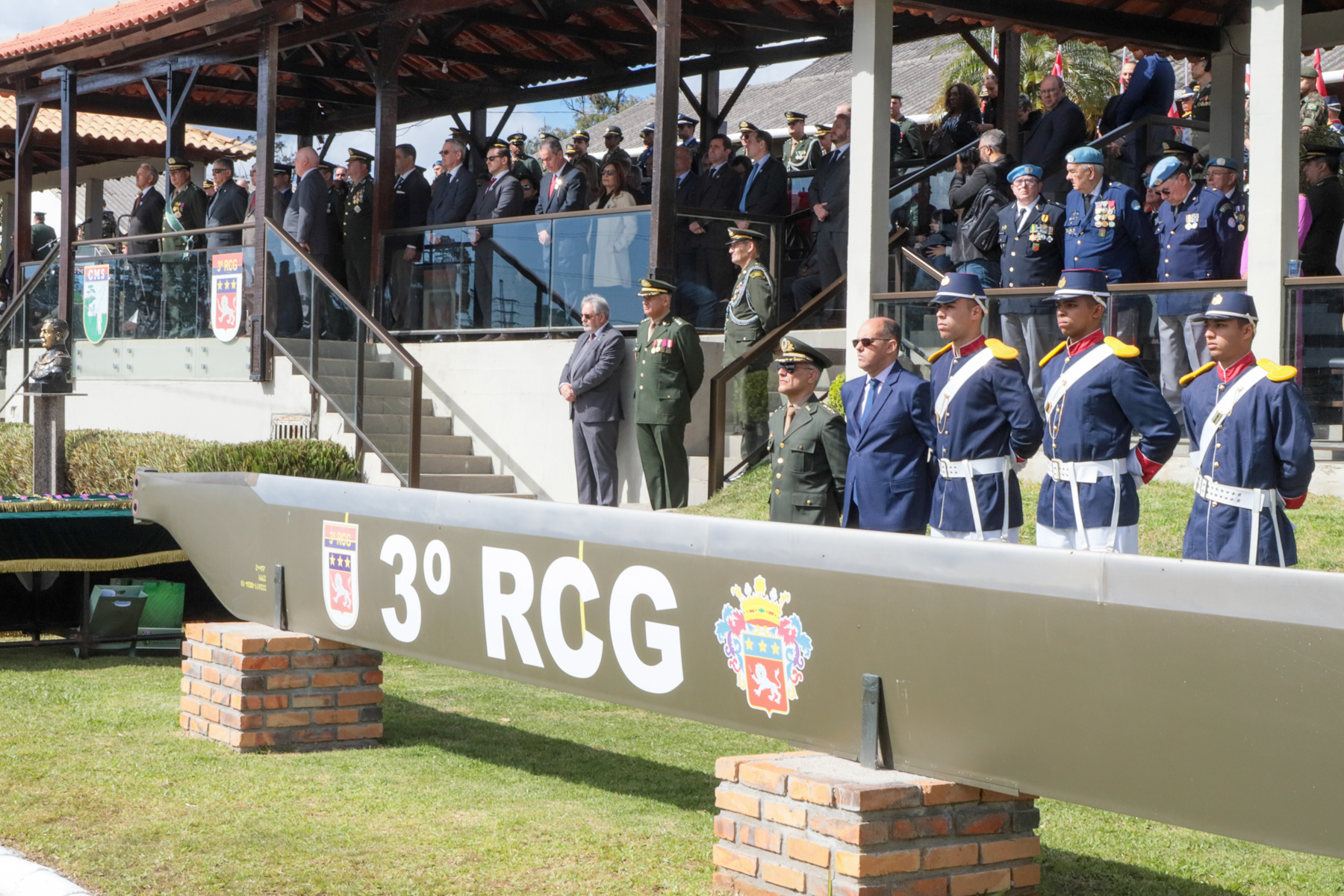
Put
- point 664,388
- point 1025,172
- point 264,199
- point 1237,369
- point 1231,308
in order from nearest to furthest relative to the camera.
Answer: point 1231,308 → point 1237,369 → point 1025,172 → point 664,388 → point 264,199

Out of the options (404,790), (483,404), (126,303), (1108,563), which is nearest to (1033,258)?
(483,404)

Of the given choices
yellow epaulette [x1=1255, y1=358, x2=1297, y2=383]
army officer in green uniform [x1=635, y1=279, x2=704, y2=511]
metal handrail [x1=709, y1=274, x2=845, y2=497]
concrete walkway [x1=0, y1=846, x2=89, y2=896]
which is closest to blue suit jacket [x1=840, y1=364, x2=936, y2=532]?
yellow epaulette [x1=1255, y1=358, x2=1297, y2=383]

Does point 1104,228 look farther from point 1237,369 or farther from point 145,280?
point 145,280

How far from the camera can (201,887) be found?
424 centimetres

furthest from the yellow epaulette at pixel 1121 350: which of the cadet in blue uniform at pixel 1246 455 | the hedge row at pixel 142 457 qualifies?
the hedge row at pixel 142 457

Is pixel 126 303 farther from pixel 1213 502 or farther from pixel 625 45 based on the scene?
pixel 1213 502

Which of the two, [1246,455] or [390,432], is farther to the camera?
[390,432]

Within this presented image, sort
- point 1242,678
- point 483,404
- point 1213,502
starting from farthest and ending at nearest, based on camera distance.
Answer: point 483,404 → point 1213,502 → point 1242,678

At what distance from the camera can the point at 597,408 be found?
1139 cm

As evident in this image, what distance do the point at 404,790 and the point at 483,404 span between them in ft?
25.9

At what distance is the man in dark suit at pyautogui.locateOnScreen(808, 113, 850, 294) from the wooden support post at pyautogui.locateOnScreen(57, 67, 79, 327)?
8317 millimetres

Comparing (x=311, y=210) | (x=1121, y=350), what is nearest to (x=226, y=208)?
(x=311, y=210)

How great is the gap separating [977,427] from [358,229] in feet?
33.3

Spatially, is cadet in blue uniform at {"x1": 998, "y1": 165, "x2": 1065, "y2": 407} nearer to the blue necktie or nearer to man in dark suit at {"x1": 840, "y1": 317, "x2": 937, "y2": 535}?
the blue necktie
